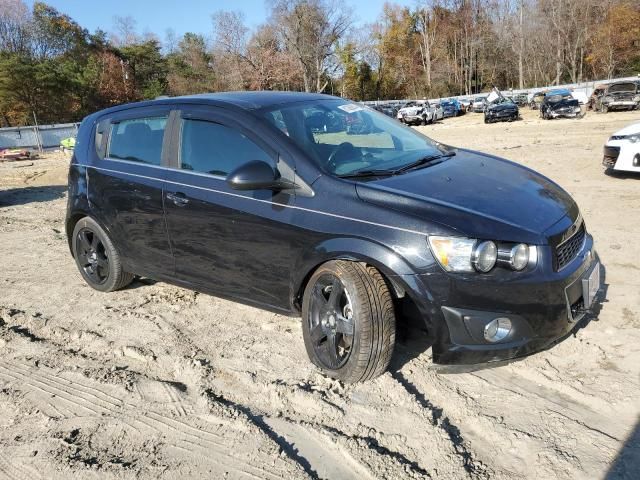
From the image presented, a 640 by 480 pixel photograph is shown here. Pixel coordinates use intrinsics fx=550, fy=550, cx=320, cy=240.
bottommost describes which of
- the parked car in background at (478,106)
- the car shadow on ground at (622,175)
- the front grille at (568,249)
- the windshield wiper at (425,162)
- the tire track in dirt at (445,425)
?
the parked car in background at (478,106)

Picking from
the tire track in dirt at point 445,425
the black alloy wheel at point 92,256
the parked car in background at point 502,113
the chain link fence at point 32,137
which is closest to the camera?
the tire track in dirt at point 445,425

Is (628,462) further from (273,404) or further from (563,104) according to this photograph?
(563,104)

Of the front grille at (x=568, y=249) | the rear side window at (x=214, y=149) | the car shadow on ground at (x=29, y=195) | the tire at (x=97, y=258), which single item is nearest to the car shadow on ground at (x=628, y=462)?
the front grille at (x=568, y=249)

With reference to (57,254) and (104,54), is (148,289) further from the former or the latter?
(104,54)

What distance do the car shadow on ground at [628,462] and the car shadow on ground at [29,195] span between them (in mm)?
11076

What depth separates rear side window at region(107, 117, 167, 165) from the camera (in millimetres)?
4293

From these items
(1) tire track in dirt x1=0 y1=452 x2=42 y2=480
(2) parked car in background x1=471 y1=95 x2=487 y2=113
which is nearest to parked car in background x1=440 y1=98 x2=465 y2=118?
(2) parked car in background x1=471 y1=95 x2=487 y2=113

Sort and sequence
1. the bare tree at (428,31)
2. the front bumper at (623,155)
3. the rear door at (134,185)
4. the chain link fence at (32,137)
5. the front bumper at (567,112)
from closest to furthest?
1. the rear door at (134,185)
2. the front bumper at (623,155)
3. the front bumper at (567,112)
4. the chain link fence at (32,137)
5. the bare tree at (428,31)

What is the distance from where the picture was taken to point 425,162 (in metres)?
3.88

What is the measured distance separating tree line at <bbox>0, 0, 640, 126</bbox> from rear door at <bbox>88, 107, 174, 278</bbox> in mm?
45980

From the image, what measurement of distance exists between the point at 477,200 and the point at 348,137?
3.71ft

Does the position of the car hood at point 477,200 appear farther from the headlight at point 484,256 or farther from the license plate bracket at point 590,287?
the license plate bracket at point 590,287

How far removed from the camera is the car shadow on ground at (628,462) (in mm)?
2457

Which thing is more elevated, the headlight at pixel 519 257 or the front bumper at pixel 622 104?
the headlight at pixel 519 257
